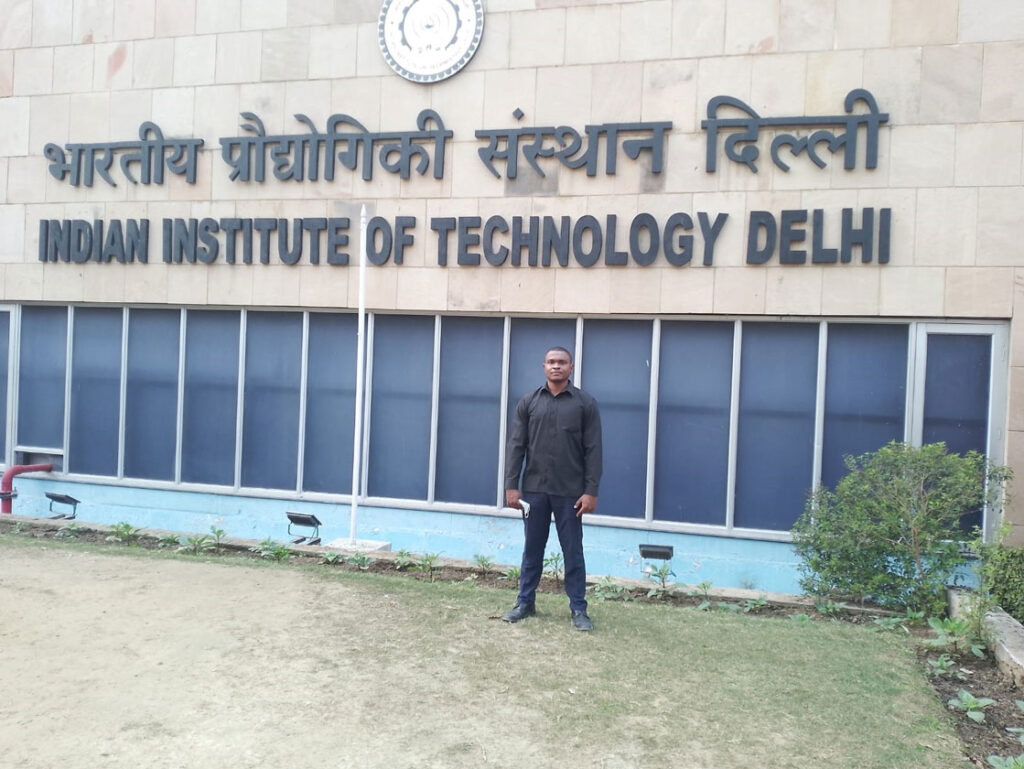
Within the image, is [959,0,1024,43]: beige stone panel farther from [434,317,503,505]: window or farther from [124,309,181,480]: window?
[124,309,181,480]: window

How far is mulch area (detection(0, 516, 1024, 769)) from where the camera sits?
4.69 metres

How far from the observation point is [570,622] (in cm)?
638

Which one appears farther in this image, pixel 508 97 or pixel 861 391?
pixel 508 97

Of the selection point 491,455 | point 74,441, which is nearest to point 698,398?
point 491,455

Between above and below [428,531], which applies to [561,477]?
above

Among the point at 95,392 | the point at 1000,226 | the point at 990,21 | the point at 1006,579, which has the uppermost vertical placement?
the point at 990,21

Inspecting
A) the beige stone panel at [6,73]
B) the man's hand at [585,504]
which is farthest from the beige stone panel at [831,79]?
the beige stone panel at [6,73]

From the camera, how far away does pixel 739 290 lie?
9.65 m

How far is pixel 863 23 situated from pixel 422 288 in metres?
5.40

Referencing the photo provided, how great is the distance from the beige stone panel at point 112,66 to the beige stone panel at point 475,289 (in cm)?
527

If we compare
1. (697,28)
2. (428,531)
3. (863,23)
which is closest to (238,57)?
(697,28)

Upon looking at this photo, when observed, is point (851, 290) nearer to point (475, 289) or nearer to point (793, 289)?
point (793, 289)

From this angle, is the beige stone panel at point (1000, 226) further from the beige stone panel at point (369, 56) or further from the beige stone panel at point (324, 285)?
the beige stone panel at point (324, 285)

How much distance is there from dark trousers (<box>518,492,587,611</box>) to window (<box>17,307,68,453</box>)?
8.66 m
